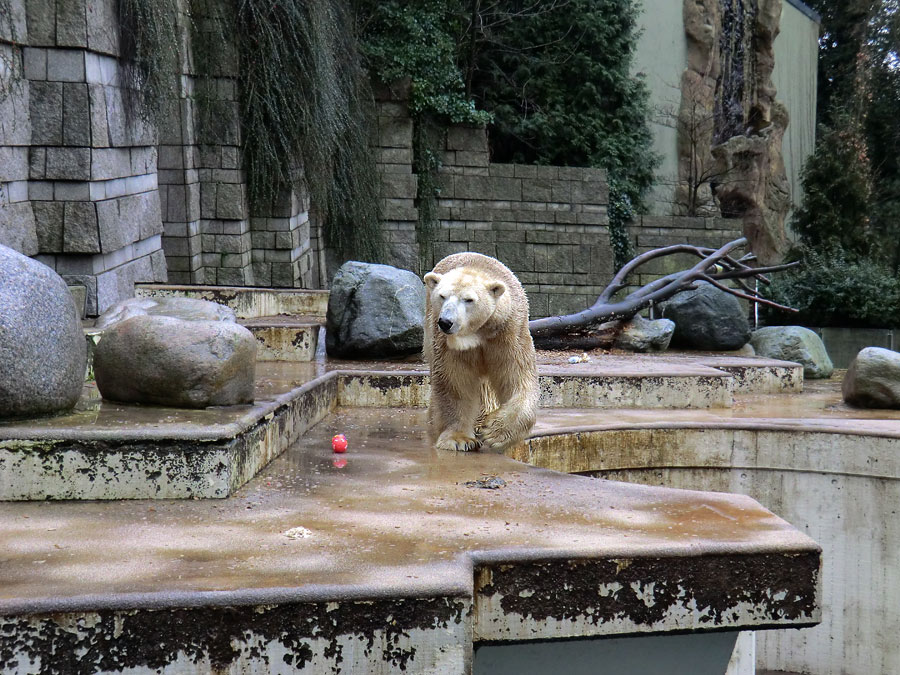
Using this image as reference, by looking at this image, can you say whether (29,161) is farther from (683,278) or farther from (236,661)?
(683,278)

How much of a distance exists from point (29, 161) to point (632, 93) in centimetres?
1080

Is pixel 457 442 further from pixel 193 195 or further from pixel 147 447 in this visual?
pixel 193 195

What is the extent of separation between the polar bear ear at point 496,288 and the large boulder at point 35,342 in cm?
156

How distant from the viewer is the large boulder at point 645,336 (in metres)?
8.50

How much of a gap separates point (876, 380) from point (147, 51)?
17.9 ft

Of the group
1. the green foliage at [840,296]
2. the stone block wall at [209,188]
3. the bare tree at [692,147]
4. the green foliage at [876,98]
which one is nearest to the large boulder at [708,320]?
the stone block wall at [209,188]

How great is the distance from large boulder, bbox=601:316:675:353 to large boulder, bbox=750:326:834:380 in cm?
113

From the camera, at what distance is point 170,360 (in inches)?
141

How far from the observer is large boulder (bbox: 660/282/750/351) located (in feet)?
29.1

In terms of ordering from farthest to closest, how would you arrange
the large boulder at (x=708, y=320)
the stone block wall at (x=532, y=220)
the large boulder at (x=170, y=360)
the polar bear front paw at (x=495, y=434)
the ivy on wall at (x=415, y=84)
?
1. the stone block wall at (x=532, y=220)
2. the large boulder at (x=708, y=320)
3. the ivy on wall at (x=415, y=84)
4. the polar bear front paw at (x=495, y=434)
5. the large boulder at (x=170, y=360)

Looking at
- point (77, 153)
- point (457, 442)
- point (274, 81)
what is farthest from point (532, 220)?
point (457, 442)

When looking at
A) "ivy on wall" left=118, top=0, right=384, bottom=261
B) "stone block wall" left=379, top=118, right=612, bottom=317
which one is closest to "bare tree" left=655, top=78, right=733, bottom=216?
"stone block wall" left=379, top=118, right=612, bottom=317

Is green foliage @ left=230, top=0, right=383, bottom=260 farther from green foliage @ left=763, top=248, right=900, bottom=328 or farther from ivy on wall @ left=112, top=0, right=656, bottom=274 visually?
green foliage @ left=763, top=248, right=900, bottom=328

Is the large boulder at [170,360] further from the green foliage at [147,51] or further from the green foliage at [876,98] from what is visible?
the green foliage at [876,98]
